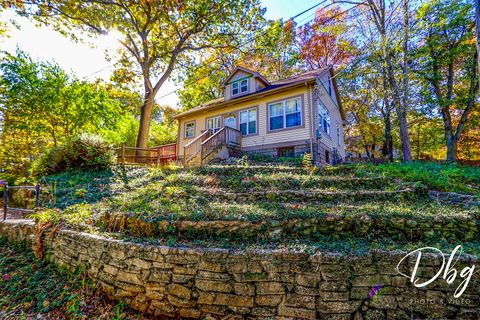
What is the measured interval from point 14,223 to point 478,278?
786 cm

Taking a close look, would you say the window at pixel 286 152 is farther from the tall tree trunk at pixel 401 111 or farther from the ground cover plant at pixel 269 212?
the tall tree trunk at pixel 401 111

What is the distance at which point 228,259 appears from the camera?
260 cm

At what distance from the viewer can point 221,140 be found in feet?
32.9

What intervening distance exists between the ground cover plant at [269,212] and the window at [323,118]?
17.0 ft

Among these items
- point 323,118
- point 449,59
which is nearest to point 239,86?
point 323,118

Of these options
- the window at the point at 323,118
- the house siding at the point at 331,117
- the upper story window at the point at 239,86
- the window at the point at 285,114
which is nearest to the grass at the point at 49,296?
the house siding at the point at 331,117

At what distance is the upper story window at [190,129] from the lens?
13793mm

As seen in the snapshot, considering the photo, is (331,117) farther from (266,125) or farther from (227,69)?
(227,69)

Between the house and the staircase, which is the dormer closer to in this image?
the house

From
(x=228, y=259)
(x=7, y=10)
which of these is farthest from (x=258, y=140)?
(x=7, y=10)

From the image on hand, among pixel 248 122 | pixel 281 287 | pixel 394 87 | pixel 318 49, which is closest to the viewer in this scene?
pixel 281 287

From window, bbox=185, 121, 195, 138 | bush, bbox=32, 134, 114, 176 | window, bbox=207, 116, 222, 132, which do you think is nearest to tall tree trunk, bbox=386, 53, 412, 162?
window, bbox=207, 116, 222, 132

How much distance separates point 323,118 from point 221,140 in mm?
5558

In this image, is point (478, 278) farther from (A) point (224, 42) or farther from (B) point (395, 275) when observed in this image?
Answer: (A) point (224, 42)
